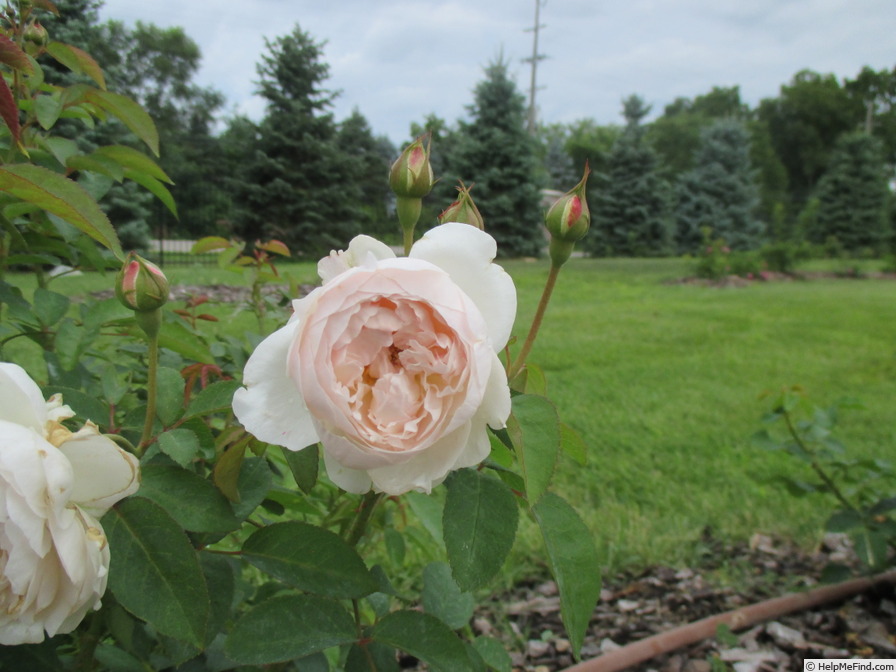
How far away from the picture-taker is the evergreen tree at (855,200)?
14797 millimetres

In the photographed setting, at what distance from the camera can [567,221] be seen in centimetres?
45

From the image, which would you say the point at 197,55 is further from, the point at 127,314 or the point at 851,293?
the point at 127,314

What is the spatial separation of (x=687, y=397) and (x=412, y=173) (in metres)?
2.54

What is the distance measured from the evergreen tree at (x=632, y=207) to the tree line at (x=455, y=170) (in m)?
0.04

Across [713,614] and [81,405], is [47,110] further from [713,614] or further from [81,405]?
[713,614]

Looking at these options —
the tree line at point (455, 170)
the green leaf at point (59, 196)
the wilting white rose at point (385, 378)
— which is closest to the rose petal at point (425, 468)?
the wilting white rose at point (385, 378)

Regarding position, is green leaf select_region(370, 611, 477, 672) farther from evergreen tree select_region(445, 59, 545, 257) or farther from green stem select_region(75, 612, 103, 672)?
evergreen tree select_region(445, 59, 545, 257)

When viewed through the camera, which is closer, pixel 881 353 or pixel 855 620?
pixel 855 620

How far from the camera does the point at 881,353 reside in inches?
138

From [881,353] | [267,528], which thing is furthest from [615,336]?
[267,528]

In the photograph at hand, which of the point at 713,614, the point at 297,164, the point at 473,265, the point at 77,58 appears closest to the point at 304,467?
the point at 473,265

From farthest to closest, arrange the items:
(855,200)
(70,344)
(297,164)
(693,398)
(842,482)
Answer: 1. (855,200)
2. (297,164)
3. (693,398)
4. (842,482)
5. (70,344)

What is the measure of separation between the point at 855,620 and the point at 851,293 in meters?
6.25

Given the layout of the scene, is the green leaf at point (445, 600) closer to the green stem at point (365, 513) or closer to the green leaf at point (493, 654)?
the green leaf at point (493, 654)
